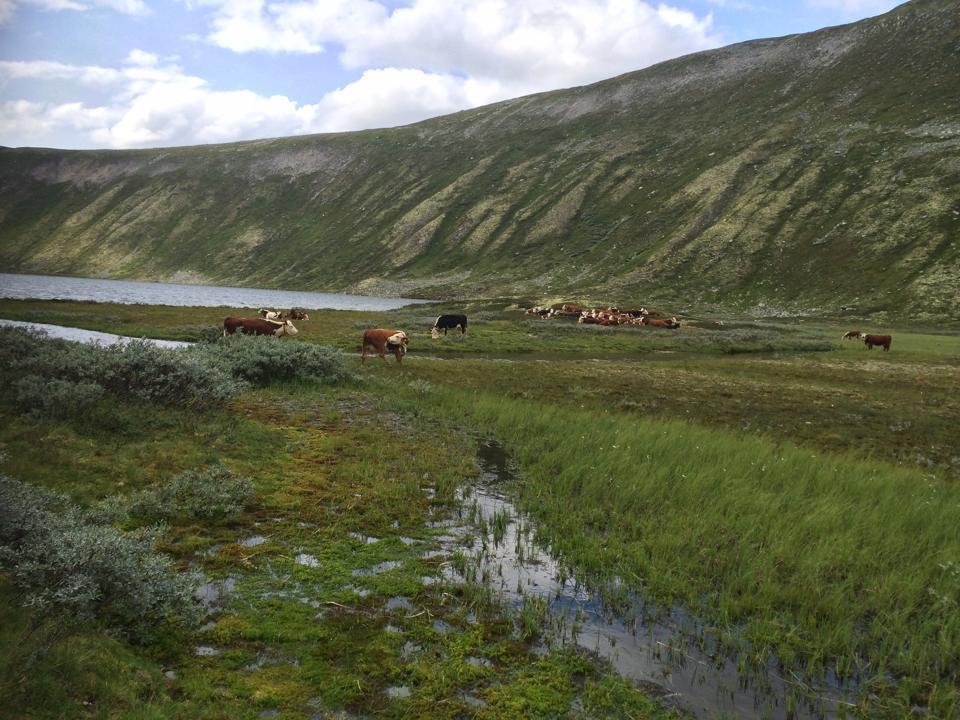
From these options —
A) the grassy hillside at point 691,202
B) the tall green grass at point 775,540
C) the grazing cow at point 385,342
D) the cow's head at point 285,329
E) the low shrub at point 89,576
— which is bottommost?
the tall green grass at point 775,540

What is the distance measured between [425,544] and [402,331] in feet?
102

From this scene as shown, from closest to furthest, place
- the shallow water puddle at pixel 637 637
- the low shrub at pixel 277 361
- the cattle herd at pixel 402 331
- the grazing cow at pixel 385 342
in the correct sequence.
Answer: the shallow water puddle at pixel 637 637 → the low shrub at pixel 277 361 → the grazing cow at pixel 385 342 → the cattle herd at pixel 402 331

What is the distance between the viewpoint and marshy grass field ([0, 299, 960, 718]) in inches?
227

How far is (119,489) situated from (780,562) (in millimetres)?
10858

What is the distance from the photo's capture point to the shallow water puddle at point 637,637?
6137 mm

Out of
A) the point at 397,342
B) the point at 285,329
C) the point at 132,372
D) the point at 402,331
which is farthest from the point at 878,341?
the point at 132,372

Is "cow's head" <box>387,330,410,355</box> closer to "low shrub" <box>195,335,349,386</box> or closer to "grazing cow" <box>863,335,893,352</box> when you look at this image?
"low shrub" <box>195,335,349,386</box>

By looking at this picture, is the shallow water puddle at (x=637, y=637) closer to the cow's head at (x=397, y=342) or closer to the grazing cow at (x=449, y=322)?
the cow's head at (x=397, y=342)

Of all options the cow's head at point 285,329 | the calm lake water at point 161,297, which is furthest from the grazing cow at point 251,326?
the calm lake water at point 161,297

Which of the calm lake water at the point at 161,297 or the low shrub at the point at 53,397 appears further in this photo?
the calm lake water at the point at 161,297

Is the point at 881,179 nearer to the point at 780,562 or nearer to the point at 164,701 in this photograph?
the point at 780,562

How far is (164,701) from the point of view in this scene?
203 inches

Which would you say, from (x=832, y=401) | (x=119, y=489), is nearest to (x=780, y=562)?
(x=119, y=489)

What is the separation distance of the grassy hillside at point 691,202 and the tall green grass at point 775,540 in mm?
78272
